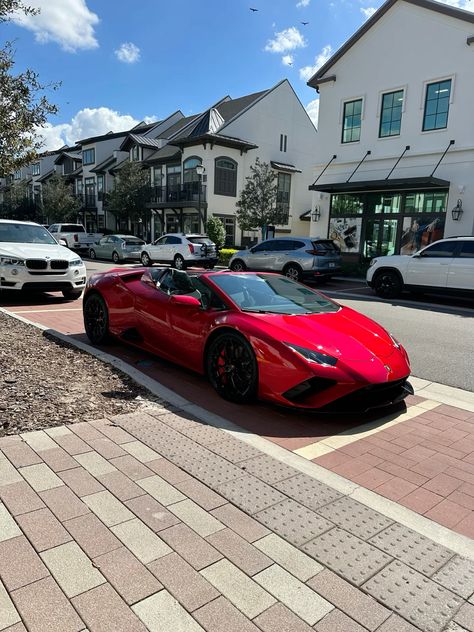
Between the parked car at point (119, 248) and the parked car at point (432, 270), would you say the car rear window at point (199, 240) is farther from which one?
the parked car at point (432, 270)

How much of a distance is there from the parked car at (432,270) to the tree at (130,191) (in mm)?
25404

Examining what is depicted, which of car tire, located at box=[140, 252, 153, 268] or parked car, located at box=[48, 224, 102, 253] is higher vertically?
parked car, located at box=[48, 224, 102, 253]

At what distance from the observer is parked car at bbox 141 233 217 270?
68.1 feet

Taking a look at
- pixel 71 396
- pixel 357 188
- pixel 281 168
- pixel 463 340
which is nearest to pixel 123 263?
pixel 357 188

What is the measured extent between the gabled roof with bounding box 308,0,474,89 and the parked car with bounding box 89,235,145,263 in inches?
458

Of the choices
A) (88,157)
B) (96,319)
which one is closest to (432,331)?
(96,319)

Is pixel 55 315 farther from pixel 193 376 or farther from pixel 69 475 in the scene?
Result: pixel 69 475

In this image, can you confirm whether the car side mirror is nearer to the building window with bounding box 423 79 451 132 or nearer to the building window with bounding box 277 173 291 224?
the building window with bounding box 423 79 451 132

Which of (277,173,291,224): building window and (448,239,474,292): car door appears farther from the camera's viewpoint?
(277,173,291,224): building window

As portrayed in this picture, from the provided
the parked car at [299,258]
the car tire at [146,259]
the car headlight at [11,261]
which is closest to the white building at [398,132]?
the parked car at [299,258]

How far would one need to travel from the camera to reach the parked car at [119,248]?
24188 mm

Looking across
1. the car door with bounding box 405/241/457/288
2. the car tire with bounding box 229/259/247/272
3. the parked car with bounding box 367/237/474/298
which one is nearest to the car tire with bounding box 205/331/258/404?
the parked car with bounding box 367/237/474/298

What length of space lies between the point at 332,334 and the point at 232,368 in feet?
3.28

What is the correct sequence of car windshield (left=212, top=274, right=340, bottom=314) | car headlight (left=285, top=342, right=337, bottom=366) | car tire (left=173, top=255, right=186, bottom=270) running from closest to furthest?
1. car headlight (left=285, top=342, right=337, bottom=366)
2. car windshield (left=212, top=274, right=340, bottom=314)
3. car tire (left=173, top=255, right=186, bottom=270)
